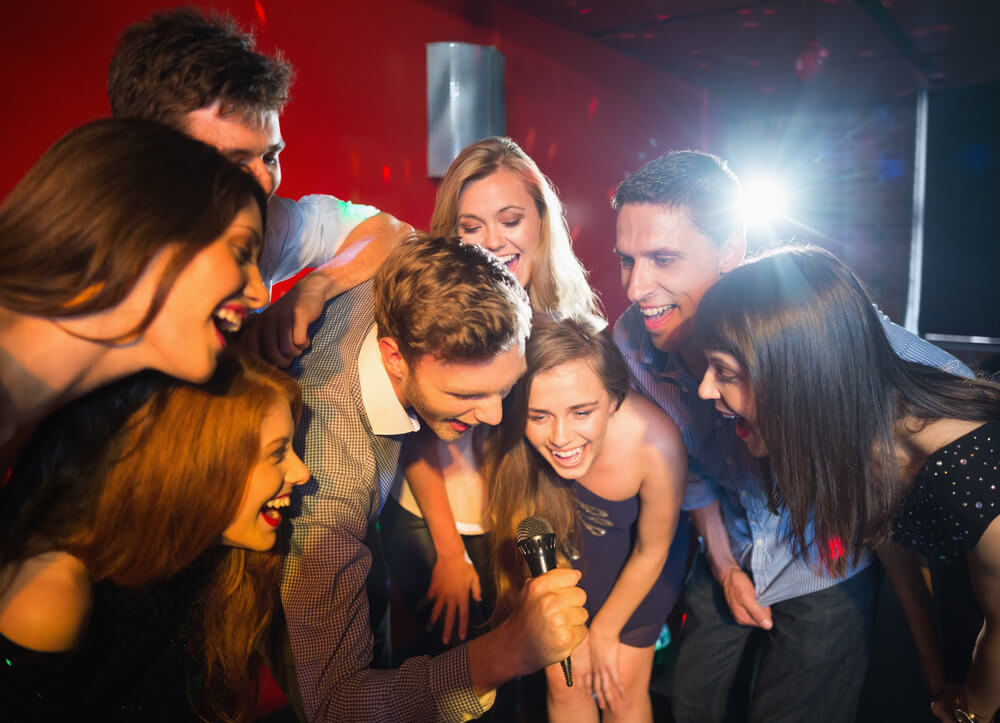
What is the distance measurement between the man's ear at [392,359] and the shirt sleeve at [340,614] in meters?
0.14

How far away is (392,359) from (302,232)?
1.61 ft

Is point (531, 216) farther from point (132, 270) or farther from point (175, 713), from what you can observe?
point (175, 713)

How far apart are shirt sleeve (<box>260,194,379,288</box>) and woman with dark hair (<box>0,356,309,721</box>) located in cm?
50

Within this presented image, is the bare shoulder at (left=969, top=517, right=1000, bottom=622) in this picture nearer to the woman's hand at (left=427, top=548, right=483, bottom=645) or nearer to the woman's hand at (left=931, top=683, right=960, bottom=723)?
the woman's hand at (left=931, top=683, right=960, bottom=723)

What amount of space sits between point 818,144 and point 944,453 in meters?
6.59

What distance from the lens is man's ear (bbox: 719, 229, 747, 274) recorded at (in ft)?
7.22

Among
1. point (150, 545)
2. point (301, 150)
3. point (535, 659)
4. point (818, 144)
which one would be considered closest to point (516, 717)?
point (535, 659)

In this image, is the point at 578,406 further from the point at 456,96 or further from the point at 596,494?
the point at 456,96

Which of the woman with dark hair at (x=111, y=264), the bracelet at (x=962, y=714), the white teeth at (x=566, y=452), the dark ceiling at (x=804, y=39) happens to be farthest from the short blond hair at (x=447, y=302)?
the dark ceiling at (x=804, y=39)

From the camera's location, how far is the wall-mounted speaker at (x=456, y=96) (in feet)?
10.4

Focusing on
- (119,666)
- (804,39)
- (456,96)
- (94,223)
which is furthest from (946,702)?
(804,39)

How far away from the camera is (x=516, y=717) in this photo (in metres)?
2.40

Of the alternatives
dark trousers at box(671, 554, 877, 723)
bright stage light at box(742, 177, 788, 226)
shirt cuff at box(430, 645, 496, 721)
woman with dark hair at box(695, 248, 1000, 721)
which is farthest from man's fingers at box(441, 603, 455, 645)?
bright stage light at box(742, 177, 788, 226)

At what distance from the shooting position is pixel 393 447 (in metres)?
1.71
